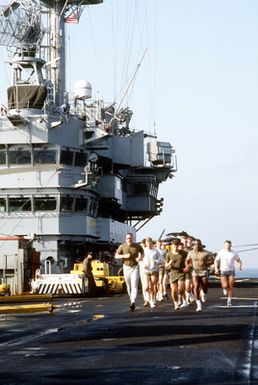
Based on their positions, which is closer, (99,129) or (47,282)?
(47,282)

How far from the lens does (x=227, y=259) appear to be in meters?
23.8

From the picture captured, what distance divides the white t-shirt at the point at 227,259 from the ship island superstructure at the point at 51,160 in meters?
17.1

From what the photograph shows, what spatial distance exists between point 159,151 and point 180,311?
125 ft

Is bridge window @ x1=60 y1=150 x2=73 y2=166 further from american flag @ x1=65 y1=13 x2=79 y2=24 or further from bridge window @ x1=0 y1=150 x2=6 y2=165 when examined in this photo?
american flag @ x1=65 y1=13 x2=79 y2=24

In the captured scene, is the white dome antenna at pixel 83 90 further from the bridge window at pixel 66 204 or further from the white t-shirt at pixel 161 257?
the white t-shirt at pixel 161 257

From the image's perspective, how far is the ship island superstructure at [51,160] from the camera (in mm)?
46125

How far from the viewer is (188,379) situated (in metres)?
8.88

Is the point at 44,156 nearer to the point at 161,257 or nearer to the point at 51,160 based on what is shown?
the point at 51,160

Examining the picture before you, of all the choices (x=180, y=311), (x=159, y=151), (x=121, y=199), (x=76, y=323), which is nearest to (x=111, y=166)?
(x=121, y=199)

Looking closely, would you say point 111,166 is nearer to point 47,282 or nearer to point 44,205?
point 44,205

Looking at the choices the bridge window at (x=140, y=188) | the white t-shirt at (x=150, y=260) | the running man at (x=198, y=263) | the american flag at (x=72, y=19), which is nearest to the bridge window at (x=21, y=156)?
the american flag at (x=72, y=19)

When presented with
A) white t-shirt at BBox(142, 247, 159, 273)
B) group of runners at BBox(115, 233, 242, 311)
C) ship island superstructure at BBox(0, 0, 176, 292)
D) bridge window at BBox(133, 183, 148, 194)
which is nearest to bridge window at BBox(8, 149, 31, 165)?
ship island superstructure at BBox(0, 0, 176, 292)

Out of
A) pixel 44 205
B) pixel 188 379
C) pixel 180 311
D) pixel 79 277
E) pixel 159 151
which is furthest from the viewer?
pixel 159 151

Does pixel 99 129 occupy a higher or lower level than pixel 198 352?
higher
